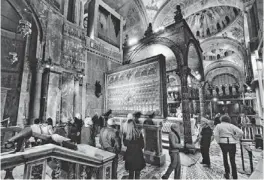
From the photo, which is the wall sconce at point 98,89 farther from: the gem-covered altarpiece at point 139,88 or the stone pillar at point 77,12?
the stone pillar at point 77,12

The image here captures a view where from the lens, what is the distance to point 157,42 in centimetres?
797

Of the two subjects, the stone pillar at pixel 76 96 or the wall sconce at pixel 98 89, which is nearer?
the stone pillar at pixel 76 96

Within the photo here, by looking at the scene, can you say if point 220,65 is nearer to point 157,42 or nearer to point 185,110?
point 157,42

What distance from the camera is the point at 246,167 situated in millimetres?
4418

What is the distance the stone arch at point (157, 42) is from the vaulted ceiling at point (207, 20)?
12.1 ft

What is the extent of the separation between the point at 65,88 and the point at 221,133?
6.78 meters

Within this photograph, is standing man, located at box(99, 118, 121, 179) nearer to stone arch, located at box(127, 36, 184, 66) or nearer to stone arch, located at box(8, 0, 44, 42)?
stone arch, located at box(127, 36, 184, 66)

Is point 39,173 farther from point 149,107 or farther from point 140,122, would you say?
point 149,107

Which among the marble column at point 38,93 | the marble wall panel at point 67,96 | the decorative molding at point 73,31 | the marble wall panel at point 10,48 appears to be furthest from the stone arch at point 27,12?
the marble wall panel at point 67,96

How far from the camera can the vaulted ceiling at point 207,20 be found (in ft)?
37.5

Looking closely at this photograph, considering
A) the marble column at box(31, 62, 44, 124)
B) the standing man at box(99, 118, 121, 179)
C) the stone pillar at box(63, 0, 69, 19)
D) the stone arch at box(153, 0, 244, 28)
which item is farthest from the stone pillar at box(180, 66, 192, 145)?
the stone arch at box(153, 0, 244, 28)

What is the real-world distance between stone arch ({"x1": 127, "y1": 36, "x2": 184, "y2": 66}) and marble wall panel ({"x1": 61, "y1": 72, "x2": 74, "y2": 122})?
4.67 m

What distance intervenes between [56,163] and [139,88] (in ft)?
15.8

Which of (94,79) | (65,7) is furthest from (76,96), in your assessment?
(65,7)
